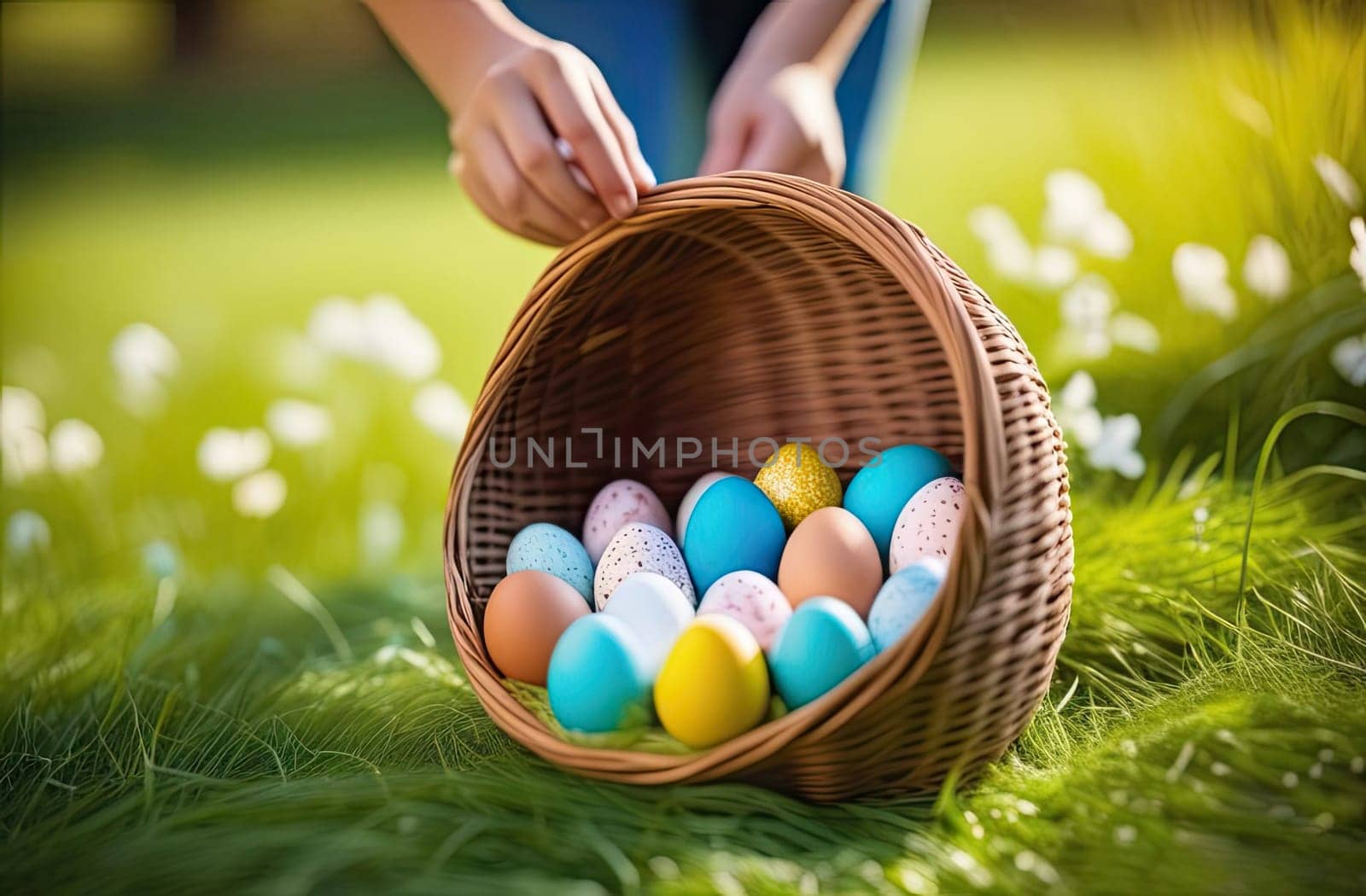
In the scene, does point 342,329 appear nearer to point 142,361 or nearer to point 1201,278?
point 142,361

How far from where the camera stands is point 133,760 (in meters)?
1.29

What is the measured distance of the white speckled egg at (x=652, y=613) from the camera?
1.15 meters

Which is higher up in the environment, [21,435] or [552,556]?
[21,435]

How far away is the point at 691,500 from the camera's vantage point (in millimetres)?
1472

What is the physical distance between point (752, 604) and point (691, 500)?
324mm

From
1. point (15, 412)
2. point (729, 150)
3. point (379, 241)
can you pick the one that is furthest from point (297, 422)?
point (379, 241)

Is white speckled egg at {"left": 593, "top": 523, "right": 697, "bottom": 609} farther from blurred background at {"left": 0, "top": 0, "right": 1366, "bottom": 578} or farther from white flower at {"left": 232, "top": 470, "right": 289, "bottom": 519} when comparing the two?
white flower at {"left": 232, "top": 470, "right": 289, "bottom": 519}

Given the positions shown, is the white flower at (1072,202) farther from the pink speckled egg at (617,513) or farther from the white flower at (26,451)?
the white flower at (26,451)

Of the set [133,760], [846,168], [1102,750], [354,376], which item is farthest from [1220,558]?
[354,376]

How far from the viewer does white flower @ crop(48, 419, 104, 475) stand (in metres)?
1.98

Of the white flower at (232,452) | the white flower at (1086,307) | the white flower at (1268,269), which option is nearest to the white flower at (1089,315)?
the white flower at (1086,307)

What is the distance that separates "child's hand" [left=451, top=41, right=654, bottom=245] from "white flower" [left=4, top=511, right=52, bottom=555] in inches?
46.3

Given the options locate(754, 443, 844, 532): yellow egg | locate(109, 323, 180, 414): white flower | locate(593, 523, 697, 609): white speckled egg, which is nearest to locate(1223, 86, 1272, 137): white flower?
locate(754, 443, 844, 532): yellow egg

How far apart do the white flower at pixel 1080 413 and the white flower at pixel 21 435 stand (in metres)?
1.82
